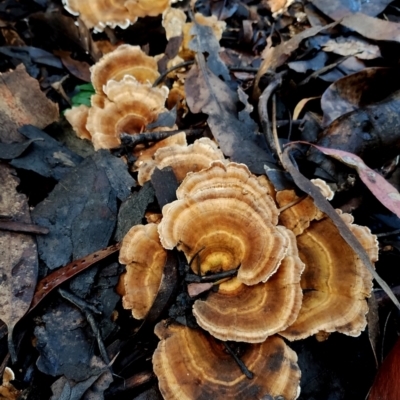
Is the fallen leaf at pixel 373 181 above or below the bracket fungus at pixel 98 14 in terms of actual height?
below

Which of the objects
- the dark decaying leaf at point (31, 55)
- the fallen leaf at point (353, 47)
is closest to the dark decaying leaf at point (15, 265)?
the dark decaying leaf at point (31, 55)

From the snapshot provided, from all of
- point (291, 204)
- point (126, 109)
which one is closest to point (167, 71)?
point (126, 109)

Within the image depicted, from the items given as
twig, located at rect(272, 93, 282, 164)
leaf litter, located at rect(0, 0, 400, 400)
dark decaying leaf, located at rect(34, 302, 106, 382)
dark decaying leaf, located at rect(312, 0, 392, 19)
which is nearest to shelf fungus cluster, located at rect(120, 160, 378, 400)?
leaf litter, located at rect(0, 0, 400, 400)

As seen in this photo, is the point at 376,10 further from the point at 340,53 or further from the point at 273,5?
the point at 273,5

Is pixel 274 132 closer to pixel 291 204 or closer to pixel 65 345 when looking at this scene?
pixel 291 204

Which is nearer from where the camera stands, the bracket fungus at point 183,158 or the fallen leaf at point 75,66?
the bracket fungus at point 183,158

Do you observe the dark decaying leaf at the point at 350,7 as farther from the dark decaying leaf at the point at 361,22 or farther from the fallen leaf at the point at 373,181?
the fallen leaf at the point at 373,181

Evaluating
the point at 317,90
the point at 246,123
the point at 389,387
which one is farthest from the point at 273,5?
the point at 389,387
